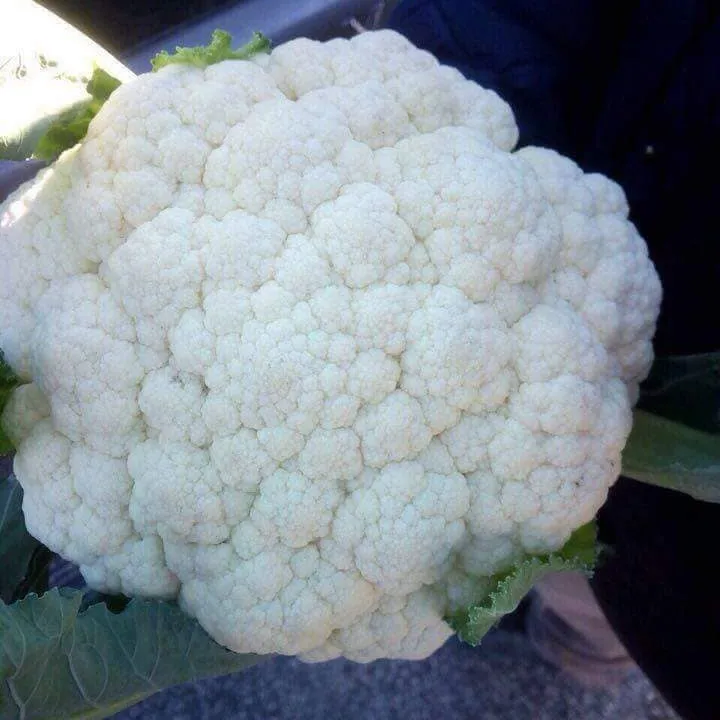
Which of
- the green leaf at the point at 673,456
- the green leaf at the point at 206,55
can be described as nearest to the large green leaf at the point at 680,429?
the green leaf at the point at 673,456

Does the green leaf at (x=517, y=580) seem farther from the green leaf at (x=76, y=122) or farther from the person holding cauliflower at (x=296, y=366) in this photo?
the green leaf at (x=76, y=122)

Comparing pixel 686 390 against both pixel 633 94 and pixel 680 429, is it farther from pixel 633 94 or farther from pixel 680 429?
pixel 633 94

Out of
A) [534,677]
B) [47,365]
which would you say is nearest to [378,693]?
[534,677]

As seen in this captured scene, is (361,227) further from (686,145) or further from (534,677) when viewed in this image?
(534,677)

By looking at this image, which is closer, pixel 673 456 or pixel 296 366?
pixel 296 366

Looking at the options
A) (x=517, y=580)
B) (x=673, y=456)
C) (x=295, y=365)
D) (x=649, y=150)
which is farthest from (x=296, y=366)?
(x=649, y=150)
